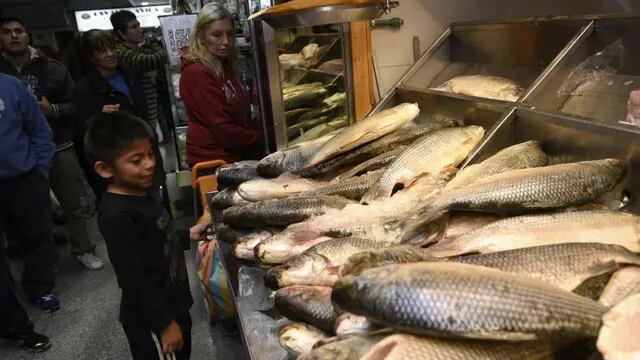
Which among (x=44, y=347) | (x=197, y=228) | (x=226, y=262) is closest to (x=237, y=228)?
(x=226, y=262)

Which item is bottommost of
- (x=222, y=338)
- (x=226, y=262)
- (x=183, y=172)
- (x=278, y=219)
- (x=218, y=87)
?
(x=222, y=338)

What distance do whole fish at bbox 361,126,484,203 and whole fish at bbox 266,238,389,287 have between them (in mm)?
352

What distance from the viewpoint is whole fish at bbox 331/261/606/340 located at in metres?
0.94

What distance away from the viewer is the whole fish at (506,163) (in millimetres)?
1794

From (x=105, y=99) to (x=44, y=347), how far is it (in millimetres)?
2216

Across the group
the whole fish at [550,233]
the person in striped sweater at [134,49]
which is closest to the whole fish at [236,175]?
the whole fish at [550,233]

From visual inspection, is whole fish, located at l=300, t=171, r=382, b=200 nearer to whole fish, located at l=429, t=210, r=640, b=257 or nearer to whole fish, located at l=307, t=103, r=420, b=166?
whole fish, located at l=307, t=103, r=420, b=166

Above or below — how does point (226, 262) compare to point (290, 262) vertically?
below

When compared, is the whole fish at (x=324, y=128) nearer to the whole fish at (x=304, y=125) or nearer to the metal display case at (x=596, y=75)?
the whole fish at (x=304, y=125)

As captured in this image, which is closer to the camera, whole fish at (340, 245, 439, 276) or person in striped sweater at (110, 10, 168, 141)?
whole fish at (340, 245, 439, 276)

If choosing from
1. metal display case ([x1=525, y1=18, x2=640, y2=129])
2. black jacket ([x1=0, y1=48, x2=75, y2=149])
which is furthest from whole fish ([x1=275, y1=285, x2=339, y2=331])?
black jacket ([x1=0, y1=48, x2=75, y2=149])

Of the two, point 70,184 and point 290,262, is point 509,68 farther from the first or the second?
point 70,184

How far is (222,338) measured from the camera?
3.47 metres

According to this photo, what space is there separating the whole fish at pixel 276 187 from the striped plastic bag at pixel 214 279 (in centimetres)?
90
